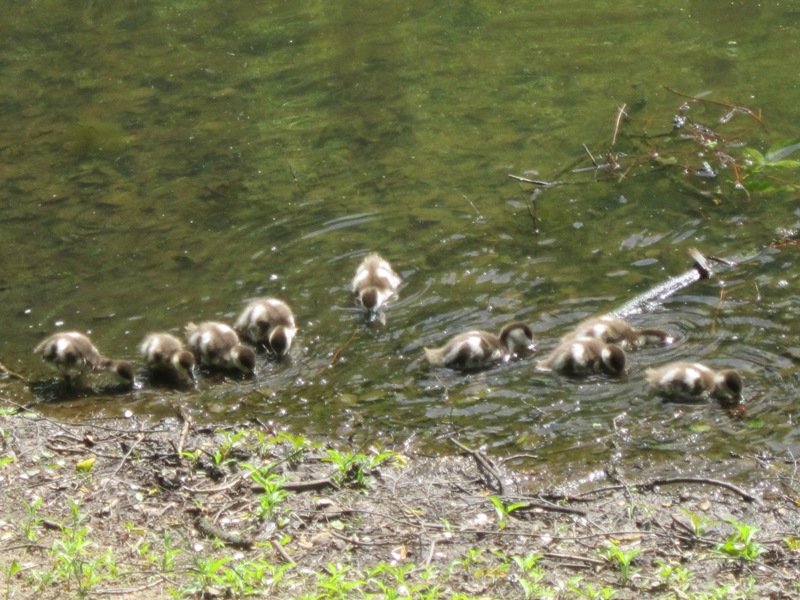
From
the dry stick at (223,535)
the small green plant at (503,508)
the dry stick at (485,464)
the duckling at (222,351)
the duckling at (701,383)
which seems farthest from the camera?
the duckling at (222,351)

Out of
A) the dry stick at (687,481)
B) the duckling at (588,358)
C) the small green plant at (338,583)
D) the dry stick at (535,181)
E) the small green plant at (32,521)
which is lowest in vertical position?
the dry stick at (687,481)

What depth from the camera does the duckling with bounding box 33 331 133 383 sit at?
21.7 ft

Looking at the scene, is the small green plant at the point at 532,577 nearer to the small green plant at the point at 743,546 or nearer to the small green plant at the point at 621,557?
the small green plant at the point at 621,557

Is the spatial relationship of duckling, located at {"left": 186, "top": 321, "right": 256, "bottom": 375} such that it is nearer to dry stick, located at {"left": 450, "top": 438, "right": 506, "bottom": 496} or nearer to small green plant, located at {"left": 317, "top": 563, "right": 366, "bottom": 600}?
dry stick, located at {"left": 450, "top": 438, "right": 506, "bottom": 496}

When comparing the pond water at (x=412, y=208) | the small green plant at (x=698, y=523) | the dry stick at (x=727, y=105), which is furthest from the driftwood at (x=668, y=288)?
the dry stick at (x=727, y=105)

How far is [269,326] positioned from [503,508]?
Answer: 230 centimetres

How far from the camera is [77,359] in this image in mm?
6609

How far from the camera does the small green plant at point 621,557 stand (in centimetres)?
450

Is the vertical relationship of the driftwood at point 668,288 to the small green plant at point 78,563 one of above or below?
below

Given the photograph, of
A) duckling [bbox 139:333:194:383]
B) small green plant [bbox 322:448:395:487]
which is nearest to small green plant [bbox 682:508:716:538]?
small green plant [bbox 322:448:395:487]

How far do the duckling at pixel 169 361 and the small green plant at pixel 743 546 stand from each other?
10.3 feet

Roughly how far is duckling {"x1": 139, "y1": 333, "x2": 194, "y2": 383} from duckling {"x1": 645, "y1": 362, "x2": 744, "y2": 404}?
2572 mm

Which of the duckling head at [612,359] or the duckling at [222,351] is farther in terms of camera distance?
the duckling at [222,351]

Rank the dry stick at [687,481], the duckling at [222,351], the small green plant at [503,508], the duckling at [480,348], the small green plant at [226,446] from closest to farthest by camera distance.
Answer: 1. the small green plant at [503,508]
2. the dry stick at [687,481]
3. the small green plant at [226,446]
4. the duckling at [480,348]
5. the duckling at [222,351]
